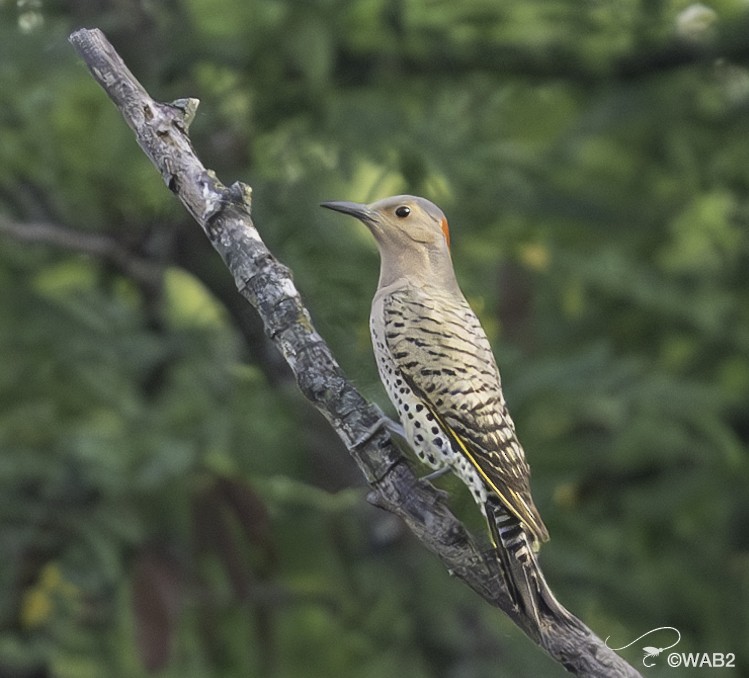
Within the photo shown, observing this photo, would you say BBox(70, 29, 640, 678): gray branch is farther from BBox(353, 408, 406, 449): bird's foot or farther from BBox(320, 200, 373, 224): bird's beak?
BBox(320, 200, 373, 224): bird's beak

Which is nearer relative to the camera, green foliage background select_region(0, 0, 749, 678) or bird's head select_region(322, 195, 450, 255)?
bird's head select_region(322, 195, 450, 255)

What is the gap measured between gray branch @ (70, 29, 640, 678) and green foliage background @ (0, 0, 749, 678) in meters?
2.61

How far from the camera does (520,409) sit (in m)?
5.50

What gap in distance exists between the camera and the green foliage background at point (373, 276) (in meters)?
5.76

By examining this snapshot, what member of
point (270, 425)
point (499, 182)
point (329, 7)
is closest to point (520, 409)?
point (270, 425)

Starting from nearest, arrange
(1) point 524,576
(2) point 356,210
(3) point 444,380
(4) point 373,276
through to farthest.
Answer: (1) point 524,576 < (2) point 356,210 < (3) point 444,380 < (4) point 373,276

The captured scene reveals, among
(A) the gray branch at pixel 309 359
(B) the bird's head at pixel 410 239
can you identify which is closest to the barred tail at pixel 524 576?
(A) the gray branch at pixel 309 359

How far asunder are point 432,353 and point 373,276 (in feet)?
6.79

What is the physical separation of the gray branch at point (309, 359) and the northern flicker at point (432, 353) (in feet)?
1.06

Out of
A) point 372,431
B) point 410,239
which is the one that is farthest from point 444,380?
point 372,431

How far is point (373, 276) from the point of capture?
4.62 m

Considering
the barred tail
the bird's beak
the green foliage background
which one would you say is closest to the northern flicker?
the bird's beak

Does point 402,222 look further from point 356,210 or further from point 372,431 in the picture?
point 372,431

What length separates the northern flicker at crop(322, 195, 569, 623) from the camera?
2.39 metres
